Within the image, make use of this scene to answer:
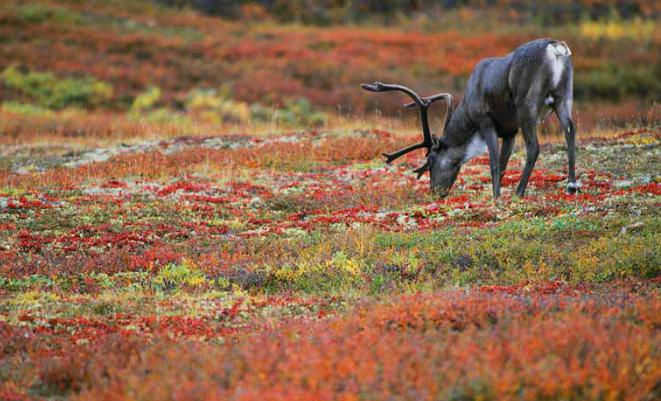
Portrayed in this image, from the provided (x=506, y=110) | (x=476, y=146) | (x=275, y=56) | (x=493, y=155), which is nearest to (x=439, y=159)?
(x=476, y=146)

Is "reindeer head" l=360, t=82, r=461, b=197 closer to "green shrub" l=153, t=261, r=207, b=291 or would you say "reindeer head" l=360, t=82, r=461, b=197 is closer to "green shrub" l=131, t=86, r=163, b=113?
"green shrub" l=153, t=261, r=207, b=291

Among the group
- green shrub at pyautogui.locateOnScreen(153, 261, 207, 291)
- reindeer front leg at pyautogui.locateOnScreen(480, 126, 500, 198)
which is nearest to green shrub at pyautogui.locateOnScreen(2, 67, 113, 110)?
reindeer front leg at pyautogui.locateOnScreen(480, 126, 500, 198)

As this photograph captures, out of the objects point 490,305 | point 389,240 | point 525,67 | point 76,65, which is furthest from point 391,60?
point 490,305

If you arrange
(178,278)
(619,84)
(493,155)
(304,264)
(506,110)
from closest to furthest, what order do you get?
(178,278) → (304,264) → (506,110) → (493,155) → (619,84)

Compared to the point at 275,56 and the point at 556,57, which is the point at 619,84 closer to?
the point at 275,56

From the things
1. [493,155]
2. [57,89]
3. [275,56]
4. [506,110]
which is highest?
[506,110]

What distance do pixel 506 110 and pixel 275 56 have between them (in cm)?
2950

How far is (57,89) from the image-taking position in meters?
36.8

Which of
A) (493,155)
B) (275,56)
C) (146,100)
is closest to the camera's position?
(493,155)

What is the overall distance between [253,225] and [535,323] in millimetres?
8764

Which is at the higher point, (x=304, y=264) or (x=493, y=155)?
(x=493, y=155)

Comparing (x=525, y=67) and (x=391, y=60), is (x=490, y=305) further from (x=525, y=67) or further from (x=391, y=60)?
(x=391, y=60)

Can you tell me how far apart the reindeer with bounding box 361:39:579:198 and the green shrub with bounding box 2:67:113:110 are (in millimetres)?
22413

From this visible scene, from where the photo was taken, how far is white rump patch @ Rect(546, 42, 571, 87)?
14.8m
